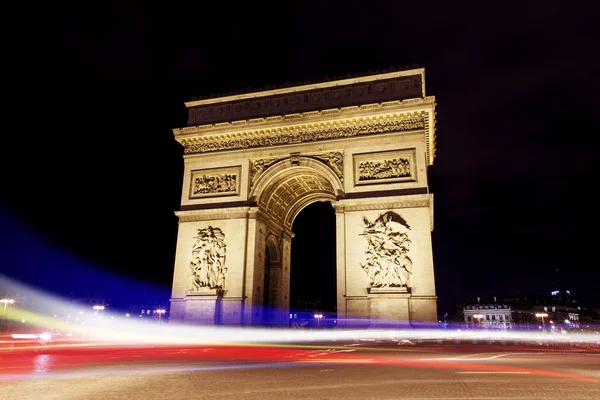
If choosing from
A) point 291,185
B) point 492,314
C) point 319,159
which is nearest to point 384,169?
point 319,159

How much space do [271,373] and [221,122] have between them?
17.6 meters

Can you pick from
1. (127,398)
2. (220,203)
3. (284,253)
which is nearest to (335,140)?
(220,203)

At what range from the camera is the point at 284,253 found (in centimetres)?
2534

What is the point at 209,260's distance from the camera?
67.2 ft

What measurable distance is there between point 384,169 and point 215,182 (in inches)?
345

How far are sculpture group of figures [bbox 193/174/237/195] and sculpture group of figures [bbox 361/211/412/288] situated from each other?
290 inches

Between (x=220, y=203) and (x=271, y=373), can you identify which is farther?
(x=220, y=203)

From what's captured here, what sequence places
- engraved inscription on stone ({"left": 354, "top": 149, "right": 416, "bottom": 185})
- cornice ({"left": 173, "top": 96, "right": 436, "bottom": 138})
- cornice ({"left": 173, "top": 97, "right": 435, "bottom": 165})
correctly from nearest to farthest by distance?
engraved inscription on stone ({"left": 354, "top": 149, "right": 416, "bottom": 185}) < cornice ({"left": 173, "top": 96, "right": 436, "bottom": 138}) < cornice ({"left": 173, "top": 97, "right": 435, "bottom": 165})

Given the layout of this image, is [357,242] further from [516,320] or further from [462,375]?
[516,320]

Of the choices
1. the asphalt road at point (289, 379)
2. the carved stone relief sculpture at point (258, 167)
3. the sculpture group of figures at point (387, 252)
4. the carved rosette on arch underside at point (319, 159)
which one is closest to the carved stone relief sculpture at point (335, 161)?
the carved rosette on arch underside at point (319, 159)

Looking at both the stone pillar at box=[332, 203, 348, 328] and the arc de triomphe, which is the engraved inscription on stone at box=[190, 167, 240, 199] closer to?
the arc de triomphe

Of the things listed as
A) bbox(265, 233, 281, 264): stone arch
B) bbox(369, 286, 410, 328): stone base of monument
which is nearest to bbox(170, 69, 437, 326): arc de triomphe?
bbox(369, 286, 410, 328): stone base of monument

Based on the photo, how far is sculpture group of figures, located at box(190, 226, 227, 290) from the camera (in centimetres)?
2014

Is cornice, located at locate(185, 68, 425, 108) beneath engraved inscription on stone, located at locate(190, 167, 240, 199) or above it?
above
